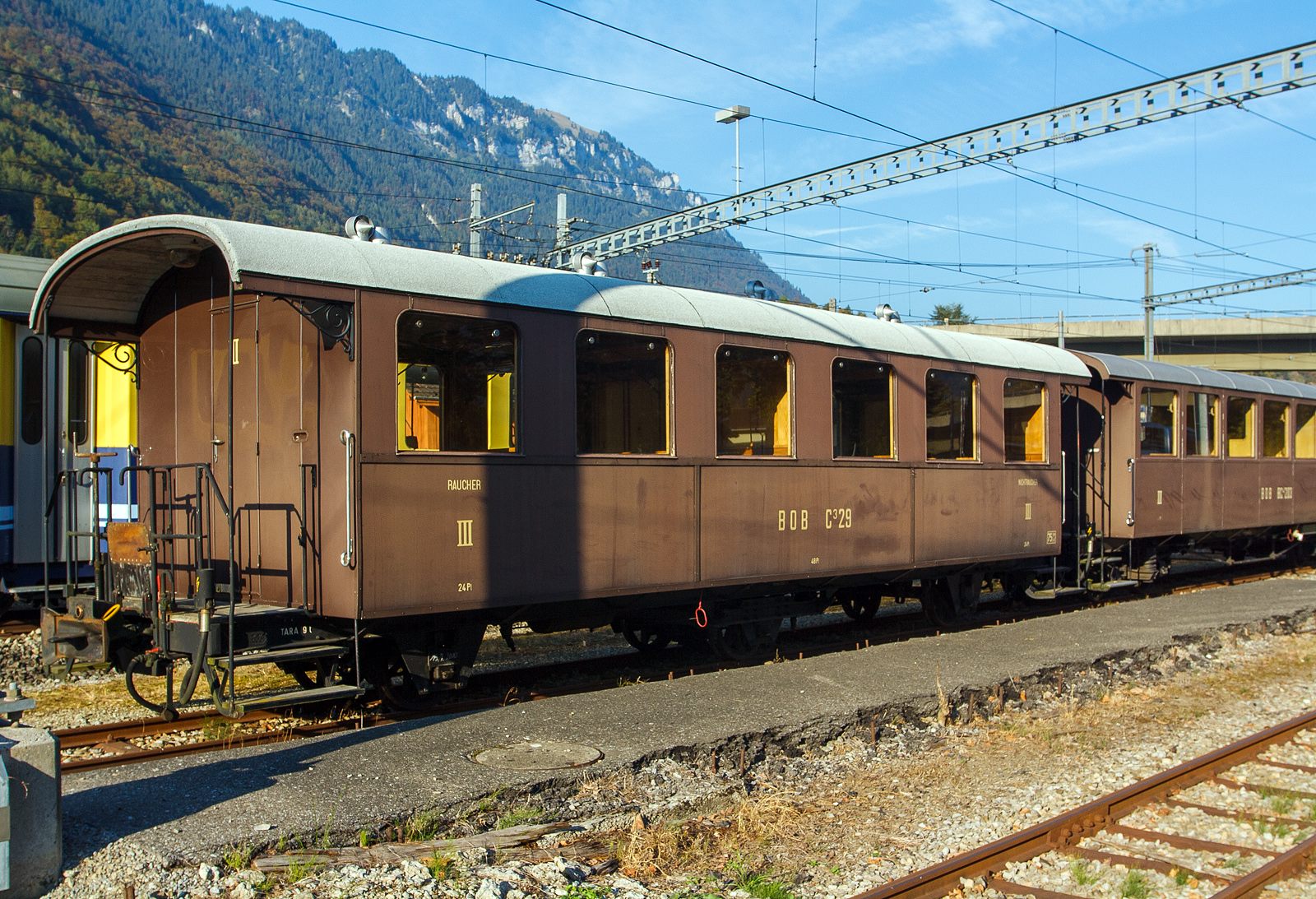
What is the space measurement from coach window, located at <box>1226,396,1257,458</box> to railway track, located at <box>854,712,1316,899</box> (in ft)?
36.8

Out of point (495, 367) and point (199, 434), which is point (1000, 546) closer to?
point (495, 367)

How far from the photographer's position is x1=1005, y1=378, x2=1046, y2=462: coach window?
39.9 feet

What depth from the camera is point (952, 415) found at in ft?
37.2

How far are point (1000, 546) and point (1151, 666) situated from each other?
2.25 metres

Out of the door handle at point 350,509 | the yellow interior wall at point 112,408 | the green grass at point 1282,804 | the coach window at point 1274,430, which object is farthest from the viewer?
the coach window at point 1274,430

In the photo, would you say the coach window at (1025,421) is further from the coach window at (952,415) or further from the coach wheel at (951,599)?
the coach wheel at (951,599)

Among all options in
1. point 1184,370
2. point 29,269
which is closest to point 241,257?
point 29,269

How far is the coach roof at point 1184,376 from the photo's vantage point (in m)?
14.3

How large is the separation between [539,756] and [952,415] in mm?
6884

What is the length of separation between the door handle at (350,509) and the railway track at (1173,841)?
3738mm

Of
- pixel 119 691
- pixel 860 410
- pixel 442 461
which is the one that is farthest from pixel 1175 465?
pixel 119 691

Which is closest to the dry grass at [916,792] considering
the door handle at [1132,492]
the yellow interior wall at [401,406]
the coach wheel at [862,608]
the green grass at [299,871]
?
the green grass at [299,871]

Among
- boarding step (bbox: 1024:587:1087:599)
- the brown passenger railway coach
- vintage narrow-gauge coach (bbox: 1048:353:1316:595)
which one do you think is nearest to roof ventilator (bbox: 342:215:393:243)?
the brown passenger railway coach

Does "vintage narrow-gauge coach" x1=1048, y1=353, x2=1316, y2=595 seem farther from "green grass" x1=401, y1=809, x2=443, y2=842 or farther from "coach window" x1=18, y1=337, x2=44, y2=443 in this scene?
"coach window" x1=18, y1=337, x2=44, y2=443
